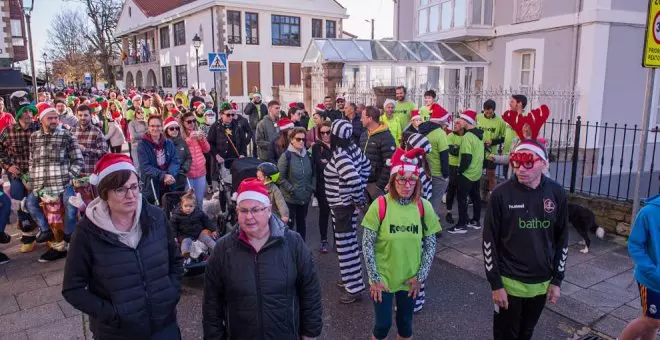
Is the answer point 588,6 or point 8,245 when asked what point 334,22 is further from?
point 8,245

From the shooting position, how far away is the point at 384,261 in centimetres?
356

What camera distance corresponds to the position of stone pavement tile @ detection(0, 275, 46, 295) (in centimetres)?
523

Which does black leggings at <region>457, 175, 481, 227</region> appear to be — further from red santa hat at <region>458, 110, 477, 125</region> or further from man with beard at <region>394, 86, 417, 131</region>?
man with beard at <region>394, 86, 417, 131</region>

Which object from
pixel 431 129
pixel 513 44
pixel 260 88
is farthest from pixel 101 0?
pixel 431 129

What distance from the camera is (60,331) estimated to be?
14.4 feet

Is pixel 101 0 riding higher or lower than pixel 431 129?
higher

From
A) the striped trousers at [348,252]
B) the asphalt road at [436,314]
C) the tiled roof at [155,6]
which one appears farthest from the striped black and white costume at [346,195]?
the tiled roof at [155,6]

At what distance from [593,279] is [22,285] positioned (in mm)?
6693

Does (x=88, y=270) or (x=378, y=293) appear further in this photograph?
(x=378, y=293)

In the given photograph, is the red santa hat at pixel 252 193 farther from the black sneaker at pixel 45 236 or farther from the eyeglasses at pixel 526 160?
the black sneaker at pixel 45 236

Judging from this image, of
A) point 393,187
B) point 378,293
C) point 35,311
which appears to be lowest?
point 35,311

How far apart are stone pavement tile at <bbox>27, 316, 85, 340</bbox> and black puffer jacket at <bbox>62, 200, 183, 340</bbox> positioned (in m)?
1.82

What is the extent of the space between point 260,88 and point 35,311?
3058 centimetres

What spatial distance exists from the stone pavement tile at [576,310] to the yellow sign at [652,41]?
268 centimetres
